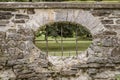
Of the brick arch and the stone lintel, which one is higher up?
the stone lintel

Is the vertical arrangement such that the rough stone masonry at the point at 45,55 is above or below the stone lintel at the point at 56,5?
below

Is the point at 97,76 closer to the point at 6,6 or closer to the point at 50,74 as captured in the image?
the point at 50,74

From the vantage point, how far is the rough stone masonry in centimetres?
718

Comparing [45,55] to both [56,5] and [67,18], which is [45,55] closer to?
[67,18]

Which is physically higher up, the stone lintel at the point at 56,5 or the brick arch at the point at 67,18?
the stone lintel at the point at 56,5

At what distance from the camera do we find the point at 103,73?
7.30m

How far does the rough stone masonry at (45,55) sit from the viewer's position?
23.6 feet

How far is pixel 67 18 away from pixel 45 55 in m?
0.84

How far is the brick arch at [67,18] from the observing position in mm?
7188

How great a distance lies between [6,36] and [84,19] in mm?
1545

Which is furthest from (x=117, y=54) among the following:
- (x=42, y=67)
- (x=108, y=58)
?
(x=42, y=67)

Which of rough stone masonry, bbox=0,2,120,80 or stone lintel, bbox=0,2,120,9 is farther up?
stone lintel, bbox=0,2,120,9

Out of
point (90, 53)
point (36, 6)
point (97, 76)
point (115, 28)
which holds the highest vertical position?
point (36, 6)

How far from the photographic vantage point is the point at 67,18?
7215mm
